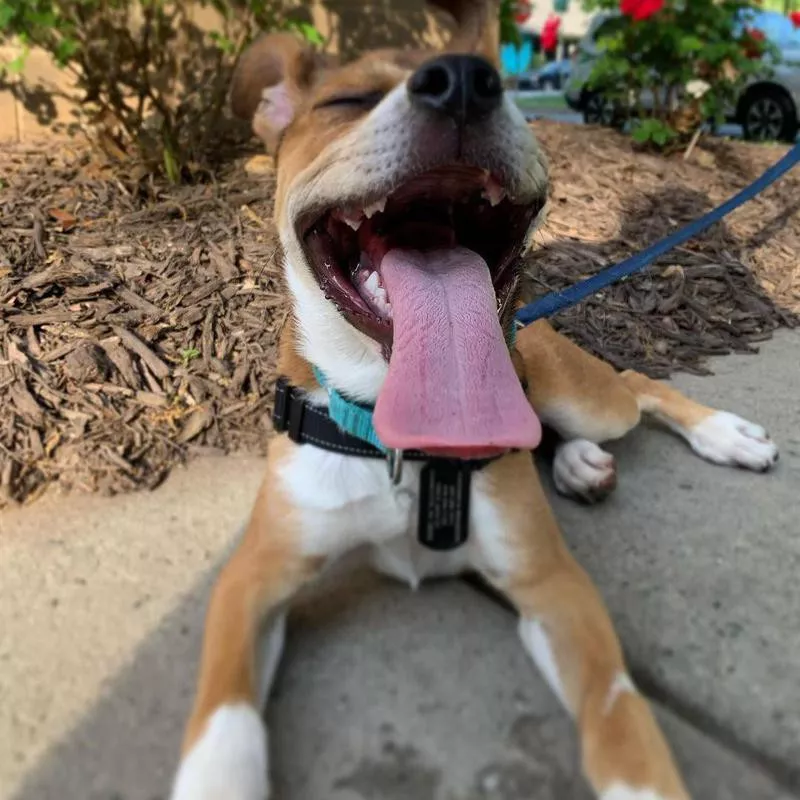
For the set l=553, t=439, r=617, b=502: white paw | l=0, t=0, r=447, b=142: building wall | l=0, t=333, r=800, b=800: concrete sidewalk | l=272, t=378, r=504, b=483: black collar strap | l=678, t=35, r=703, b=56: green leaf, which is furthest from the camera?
l=678, t=35, r=703, b=56: green leaf

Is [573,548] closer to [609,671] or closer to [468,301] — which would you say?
[609,671]

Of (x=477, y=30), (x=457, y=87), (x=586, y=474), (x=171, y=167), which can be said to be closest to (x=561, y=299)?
(x=586, y=474)

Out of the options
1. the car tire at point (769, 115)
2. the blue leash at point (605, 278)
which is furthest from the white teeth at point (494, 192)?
the car tire at point (769, 115)

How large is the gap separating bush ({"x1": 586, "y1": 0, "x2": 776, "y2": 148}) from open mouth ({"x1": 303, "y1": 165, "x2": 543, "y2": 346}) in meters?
4.13

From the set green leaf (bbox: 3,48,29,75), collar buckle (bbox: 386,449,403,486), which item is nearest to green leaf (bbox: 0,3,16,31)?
green leaf (bbox: 3,48,29,75)

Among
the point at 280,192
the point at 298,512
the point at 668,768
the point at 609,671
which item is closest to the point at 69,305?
the point at 280,192

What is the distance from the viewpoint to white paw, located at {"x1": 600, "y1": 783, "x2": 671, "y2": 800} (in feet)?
5.57

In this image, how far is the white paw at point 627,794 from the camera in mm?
1698

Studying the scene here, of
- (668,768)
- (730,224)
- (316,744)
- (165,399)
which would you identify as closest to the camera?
(668,768)

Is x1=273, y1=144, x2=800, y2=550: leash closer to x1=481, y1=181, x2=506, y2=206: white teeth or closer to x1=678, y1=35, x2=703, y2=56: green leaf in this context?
x1=481, y1=181, x2=506, y2=206: white teeth

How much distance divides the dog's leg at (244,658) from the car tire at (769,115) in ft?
36.8

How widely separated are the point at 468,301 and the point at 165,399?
1.72 m

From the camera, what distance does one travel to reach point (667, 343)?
4.30 m

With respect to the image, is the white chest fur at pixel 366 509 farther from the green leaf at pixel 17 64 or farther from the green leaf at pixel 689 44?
the green leaf at pixel 689 44
